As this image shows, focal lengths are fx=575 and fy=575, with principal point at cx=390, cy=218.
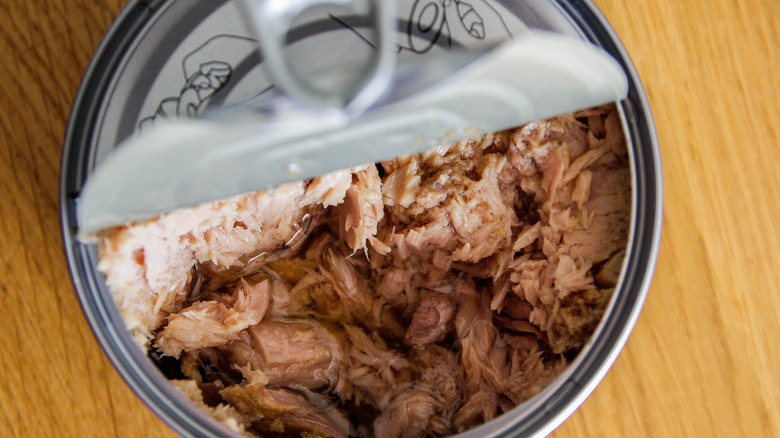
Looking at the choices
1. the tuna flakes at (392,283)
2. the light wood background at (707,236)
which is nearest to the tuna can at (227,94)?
the tuna flakes at (392,283)

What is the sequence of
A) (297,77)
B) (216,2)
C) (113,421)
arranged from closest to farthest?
(297,77) < (216,2) < (113,421)

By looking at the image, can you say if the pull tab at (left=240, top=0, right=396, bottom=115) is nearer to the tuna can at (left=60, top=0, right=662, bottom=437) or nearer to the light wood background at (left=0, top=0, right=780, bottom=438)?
the tuna can at (left=60, top=0, right=662, bottom=437)

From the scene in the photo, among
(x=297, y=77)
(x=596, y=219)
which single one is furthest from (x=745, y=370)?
(x=297, y=77)

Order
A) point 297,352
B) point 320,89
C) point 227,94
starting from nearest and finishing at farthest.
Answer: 1. point 320,89
2. point 227,94
3. point 297,352

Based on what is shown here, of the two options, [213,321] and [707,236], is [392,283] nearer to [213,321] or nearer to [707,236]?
[213,321]

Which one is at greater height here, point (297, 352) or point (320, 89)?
point (320, 89)

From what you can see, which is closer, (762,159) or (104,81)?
(104,81)

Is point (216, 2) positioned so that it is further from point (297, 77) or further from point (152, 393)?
point (152, 393)

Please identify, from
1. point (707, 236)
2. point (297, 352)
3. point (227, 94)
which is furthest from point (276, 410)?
point (707, 236)
